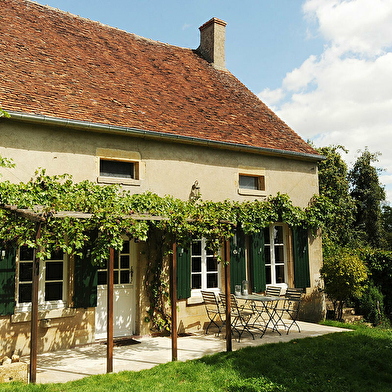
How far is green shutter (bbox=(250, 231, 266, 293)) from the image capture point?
951cm

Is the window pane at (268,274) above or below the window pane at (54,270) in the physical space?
below

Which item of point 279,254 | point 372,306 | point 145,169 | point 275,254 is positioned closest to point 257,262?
point 275,254

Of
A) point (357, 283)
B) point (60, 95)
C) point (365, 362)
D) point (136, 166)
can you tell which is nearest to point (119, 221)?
point (136, 166)

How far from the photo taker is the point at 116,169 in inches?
323

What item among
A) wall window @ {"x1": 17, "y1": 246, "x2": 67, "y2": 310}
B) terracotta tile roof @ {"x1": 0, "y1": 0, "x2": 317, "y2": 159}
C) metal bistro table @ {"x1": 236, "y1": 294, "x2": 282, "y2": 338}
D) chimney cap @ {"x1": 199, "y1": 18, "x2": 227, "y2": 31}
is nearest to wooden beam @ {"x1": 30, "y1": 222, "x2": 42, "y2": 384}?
wall window @ {"x1": 17, "y1": 246, "x2": 67, "y2": 310}

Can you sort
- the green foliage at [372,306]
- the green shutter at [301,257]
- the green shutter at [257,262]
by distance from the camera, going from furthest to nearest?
the green foliage at [372,306] → the green shutter at [301,257] → the green shutter at [257,262]

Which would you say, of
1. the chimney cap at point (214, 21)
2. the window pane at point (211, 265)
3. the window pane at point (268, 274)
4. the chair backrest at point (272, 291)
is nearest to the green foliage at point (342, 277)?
the window pane at point (268, 274)

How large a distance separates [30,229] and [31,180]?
1.44 metres

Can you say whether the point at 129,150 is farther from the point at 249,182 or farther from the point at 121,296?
the point at 249,182

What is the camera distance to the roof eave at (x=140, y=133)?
7.07 meters

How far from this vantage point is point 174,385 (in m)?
5.11

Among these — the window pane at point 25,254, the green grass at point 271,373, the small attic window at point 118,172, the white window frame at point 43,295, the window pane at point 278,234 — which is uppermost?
the small attic window at point 118,172

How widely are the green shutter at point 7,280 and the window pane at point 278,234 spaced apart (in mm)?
6337

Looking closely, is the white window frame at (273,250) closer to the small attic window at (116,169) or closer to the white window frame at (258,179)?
the white window frame at (258,179)
